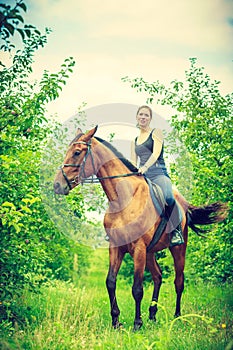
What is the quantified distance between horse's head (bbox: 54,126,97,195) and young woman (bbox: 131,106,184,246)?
89 centimetres

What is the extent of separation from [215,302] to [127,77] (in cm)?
526

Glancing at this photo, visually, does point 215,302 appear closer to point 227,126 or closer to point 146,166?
point 146,166

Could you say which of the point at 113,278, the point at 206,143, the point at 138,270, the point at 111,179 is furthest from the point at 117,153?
the point at 206,143

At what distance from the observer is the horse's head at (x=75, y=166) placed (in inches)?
233

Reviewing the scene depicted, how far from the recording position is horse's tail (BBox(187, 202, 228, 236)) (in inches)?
304

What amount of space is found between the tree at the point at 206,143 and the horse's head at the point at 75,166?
8.74 ft

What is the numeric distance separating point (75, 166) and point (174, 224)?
78.0 inches

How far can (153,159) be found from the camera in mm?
6656

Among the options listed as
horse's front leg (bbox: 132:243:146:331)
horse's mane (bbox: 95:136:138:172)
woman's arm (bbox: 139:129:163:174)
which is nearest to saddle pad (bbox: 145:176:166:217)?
woman's arm (bbox: 139:129:163:174)

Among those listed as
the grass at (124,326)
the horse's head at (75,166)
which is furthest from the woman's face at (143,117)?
the grass at (124,326)

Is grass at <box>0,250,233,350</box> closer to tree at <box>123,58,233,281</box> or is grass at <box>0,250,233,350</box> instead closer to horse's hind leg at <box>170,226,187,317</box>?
horse's hind leg at <box>170,226,187,317</box>

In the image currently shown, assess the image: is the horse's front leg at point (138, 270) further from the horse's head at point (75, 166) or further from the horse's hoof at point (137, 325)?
the horse's head at point (75, 166)

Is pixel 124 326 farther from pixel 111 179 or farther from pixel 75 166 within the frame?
pixel 75 166

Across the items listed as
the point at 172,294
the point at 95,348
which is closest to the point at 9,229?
the point at 95,348
